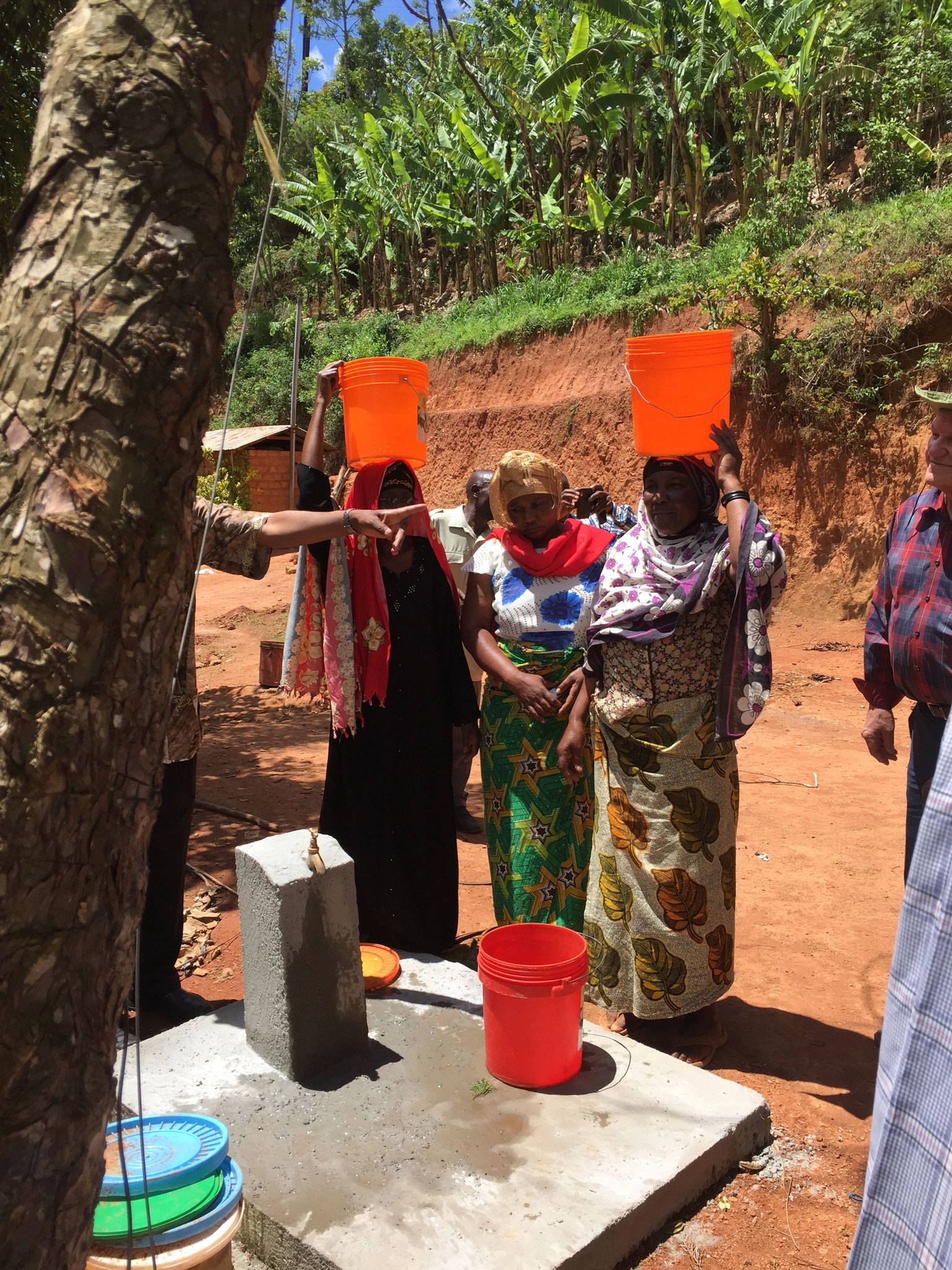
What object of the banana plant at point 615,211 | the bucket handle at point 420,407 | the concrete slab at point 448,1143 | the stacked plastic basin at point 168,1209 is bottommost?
the concrete slab at point 448,1143

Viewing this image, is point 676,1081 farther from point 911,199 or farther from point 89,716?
point 911,199

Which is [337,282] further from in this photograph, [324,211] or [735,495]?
[735,495]

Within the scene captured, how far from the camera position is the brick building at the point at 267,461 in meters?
19.8

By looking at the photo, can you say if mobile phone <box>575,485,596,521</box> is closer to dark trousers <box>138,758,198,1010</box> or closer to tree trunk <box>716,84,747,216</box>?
dark trousers <box>138,758,198,1010</box>

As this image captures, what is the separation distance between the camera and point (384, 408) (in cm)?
363

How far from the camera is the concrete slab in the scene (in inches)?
91.3

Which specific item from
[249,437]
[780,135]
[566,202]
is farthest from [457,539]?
[249,437]

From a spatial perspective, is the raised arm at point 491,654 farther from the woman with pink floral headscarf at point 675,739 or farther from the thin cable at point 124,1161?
the thin cable at point 124,1161

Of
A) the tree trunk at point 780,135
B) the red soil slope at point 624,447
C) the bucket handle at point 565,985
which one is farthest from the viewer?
the tree trunk at point 780,135

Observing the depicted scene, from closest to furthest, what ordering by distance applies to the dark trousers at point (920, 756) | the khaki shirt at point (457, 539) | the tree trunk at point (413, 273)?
the dark trousers at point (920, 756), the khaki shirt at point (457, 539), the tree trunk at point (413, 273)

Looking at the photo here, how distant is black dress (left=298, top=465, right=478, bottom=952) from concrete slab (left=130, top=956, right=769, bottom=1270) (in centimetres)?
68

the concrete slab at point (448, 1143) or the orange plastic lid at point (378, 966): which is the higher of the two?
the orange plastic lid at point (378, 966)

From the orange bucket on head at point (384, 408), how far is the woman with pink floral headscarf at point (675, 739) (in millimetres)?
938

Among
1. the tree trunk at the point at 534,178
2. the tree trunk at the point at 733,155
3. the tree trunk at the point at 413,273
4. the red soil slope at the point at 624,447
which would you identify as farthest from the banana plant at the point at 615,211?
the tree trunk at the point at 413,273
